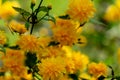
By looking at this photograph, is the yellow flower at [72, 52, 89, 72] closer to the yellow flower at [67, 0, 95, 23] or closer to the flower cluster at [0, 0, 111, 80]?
the flower cluster at [0, 0, 111, 80]

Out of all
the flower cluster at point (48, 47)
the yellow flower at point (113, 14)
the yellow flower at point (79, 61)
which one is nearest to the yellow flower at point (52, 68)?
the flower cluster at point (48, 47)

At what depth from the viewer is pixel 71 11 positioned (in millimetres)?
1707

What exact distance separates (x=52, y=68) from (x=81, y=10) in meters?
0.23

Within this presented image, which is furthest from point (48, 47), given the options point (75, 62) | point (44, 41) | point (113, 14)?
point (113, 14)

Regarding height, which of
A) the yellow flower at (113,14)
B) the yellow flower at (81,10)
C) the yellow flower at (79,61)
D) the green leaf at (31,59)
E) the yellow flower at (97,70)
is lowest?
the yellow flower at (113,14)

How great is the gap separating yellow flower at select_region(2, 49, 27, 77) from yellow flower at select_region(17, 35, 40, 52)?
2.6 inches

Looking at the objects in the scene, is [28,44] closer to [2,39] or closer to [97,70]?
[2,39]

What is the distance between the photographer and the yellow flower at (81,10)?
66.9 inches

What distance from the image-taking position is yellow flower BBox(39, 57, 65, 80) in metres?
1.63

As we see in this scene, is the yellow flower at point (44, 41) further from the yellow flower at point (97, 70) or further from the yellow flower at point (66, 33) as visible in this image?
the yellow flower at point (97, 70)

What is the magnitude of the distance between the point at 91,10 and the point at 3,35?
32 centimetres

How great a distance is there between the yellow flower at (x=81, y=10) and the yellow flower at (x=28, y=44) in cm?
16

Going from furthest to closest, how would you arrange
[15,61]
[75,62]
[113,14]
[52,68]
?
[113,14]
[75,62]
[15,61]
[52,68]

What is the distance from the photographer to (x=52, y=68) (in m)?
1.65
